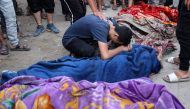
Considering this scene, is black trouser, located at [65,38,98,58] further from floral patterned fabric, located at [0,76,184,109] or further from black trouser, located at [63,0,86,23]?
floral patterned fabric, located at [0,76,184,109]

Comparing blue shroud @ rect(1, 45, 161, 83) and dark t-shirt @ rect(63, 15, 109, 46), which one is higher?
dark t-shirt @ rect(63, 15, 109, 46)

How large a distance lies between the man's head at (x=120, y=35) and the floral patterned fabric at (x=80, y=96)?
37.6 inches

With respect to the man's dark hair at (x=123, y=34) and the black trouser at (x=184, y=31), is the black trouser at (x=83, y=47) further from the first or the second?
the black trouser at (x=184, y=31)

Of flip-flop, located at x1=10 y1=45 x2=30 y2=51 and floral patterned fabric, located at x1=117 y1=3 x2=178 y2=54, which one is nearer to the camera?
floral patterned fabric, located at x1=117 y1=3 x2=178 y2=54

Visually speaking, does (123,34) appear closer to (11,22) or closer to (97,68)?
(97,68)

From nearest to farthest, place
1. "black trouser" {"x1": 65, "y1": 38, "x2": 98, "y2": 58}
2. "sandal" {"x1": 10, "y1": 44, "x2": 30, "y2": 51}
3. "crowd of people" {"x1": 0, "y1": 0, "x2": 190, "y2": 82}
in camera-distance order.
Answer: "crowd of people" {"x1": 0, "y1": 0, "x2": 190, "y2": 82} → "black trouser" {"x1": 65, "y1": 38, "x2": 98, "y2": 58} → "sandal" {"x1": 10, "y1": 44, "x2": 30, "y2": 51}

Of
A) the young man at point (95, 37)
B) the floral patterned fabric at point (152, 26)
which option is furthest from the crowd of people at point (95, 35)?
the floral patterned fabric at point (152, 26)

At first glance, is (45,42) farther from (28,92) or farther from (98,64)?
(28,92)

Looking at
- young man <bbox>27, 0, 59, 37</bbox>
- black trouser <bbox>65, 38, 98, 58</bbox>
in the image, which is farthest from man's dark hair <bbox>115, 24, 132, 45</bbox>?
young man <bbox>27, 0, 59, 37</bbox>

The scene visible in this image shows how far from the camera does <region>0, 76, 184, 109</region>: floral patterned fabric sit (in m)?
3.15

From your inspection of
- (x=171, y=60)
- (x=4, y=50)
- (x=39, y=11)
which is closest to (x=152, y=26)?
(x=171, y=60)

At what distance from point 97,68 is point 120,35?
53 centimetres

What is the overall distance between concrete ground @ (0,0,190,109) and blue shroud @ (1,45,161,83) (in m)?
0.26

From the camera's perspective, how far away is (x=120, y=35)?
4.42 m
